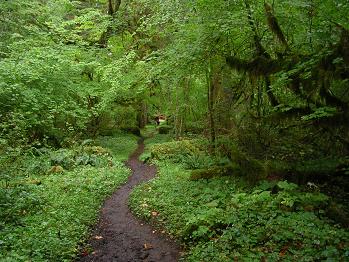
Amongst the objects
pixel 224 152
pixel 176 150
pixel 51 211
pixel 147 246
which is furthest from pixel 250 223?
pixel 176 150

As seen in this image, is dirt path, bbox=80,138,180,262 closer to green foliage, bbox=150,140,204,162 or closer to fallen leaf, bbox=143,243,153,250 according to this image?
fallen leaf, bbox=143,243,153,250

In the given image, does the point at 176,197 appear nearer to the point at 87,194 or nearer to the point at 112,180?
the point at 87,194

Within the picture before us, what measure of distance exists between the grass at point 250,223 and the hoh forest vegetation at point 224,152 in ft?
0.11

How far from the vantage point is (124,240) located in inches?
357

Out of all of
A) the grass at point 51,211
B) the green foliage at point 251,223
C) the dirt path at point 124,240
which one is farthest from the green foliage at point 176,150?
the green foliage at point 251,223

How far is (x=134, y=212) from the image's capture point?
11180 mm

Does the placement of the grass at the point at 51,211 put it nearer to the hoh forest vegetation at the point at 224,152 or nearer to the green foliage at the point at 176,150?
the hoh forest vegetation at the point at 224,152

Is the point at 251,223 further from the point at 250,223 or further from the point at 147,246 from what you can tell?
the point at 147,246

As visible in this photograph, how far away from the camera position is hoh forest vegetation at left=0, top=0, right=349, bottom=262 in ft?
25.0

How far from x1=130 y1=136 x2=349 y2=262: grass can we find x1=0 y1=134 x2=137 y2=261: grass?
1957mm

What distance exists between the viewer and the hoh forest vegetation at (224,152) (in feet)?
25.0

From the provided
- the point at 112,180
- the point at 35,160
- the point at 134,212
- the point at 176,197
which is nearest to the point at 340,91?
the point at 176,197

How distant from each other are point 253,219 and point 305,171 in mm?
2580

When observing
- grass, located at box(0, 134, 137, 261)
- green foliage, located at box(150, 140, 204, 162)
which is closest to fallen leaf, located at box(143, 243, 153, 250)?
grass, located at box(0, 134, 137, 261)
